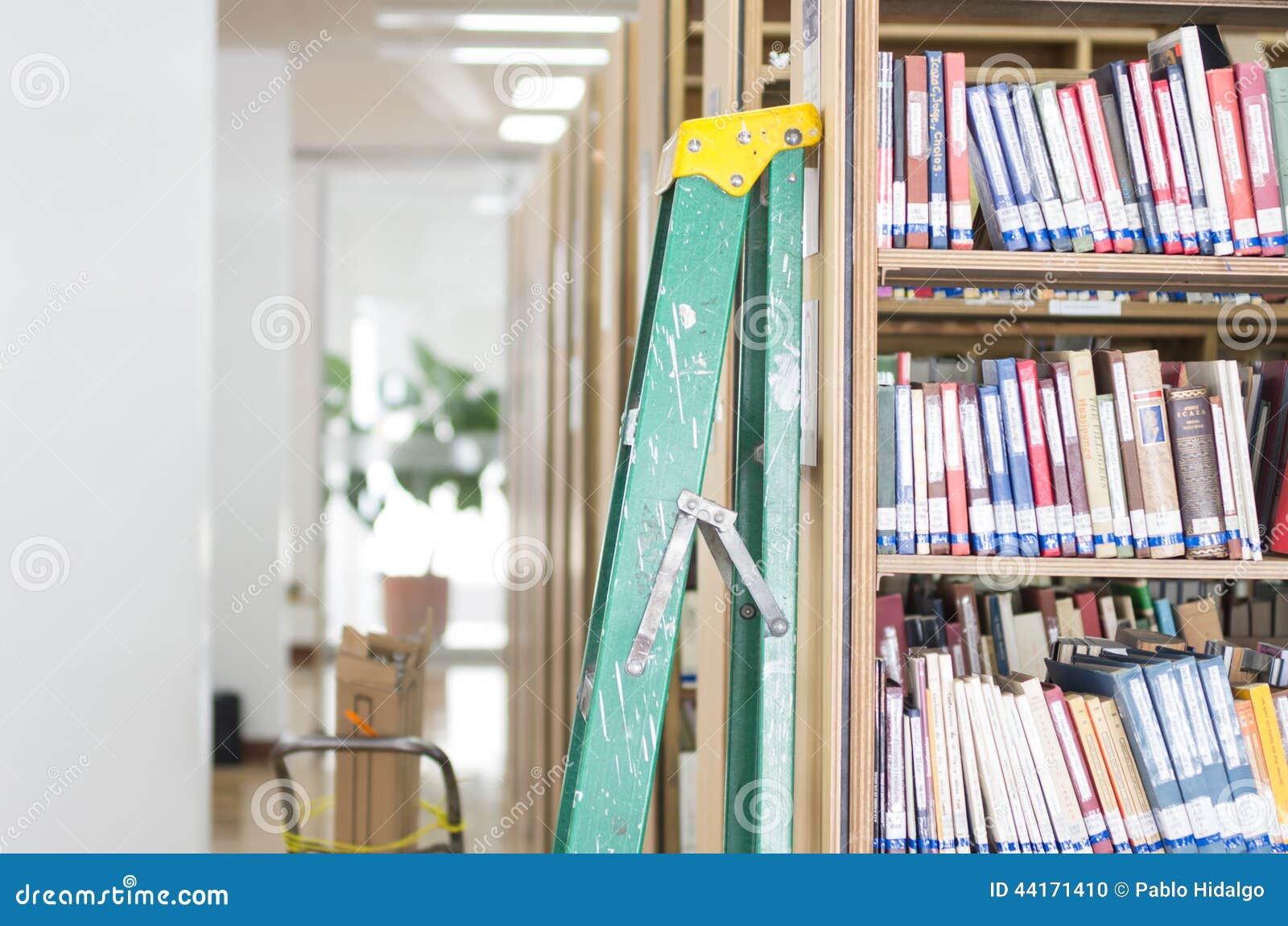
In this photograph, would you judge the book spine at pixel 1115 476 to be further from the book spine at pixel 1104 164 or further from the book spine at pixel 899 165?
the book spine at pixel 899 165

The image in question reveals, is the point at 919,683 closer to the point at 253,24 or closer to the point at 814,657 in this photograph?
the point at 814,657

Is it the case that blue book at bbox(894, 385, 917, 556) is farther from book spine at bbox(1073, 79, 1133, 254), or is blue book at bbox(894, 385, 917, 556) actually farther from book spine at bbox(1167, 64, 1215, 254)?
book spine at bbox(1167, 64, 1215, 254)

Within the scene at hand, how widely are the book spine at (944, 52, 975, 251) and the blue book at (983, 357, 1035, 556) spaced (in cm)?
19

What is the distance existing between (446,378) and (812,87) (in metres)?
5.58

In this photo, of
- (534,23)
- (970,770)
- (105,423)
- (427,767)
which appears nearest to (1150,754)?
(970,770)

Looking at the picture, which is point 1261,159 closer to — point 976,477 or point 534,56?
point 976,477

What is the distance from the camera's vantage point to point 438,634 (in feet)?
8.86

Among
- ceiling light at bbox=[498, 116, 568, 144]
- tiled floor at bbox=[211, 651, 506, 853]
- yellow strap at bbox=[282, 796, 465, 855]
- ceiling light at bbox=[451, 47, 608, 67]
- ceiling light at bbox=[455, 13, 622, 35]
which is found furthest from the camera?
ceiling light at bbox=[498, 116, 568, 144]

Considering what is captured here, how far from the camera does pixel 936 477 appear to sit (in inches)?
60.9

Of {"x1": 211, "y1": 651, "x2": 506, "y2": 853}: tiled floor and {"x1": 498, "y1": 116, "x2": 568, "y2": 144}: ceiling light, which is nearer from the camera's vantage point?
{"x1": 211, "y1": 651, "x2": 506, "y2": 853}: tiled floor

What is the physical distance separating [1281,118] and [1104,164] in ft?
0.86

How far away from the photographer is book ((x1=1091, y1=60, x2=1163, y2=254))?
1.58 metres
